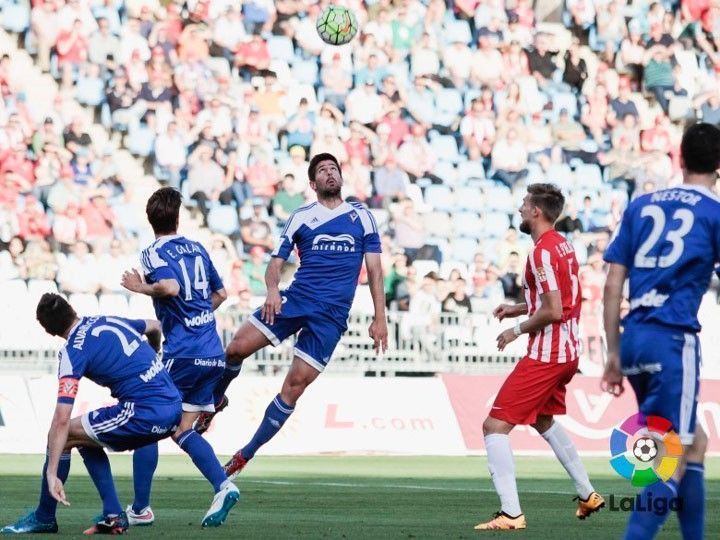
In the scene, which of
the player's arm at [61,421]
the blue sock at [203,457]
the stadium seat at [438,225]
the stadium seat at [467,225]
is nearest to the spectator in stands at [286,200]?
the stadium seat at [438,225]

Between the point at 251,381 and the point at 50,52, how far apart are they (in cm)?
770

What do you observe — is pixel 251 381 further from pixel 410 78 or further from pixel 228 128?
pixel 410 78

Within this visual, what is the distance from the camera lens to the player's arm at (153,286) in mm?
9602

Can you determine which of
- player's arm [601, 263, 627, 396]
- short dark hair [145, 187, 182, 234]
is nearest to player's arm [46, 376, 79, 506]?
short dark hair [145, 187, 182, 234]

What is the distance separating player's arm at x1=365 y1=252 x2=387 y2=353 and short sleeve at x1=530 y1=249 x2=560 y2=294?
2165 mm

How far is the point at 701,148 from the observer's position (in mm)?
6773

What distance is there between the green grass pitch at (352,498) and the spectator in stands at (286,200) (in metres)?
5.29

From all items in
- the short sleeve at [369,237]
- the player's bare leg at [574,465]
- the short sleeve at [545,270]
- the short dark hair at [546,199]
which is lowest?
the player's bare leg at [574,465]

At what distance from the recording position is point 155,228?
9.94m

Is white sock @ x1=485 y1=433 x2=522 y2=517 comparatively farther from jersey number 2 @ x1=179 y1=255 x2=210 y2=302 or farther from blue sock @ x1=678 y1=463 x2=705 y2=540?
blue sock @ x1=678 y1=463 x2=705 y2=540

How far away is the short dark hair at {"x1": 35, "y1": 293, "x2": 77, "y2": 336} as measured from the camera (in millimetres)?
8602

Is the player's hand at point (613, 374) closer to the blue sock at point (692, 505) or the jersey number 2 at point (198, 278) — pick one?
the blue sock at point (692, 505)

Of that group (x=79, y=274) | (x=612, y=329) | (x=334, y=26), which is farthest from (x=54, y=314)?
(x=334, y=26)

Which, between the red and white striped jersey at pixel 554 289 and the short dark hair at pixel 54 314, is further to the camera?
the red and white striped jersey at pixel 554 289
